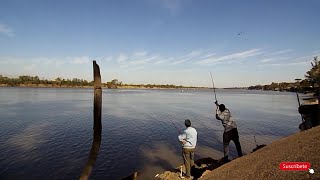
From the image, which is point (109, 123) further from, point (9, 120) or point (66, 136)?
point (9, 120)

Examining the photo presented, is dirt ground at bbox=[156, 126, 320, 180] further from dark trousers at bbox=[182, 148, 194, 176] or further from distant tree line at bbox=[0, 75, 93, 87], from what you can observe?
distant tree line at bbox=[0, 75, 93, 87]

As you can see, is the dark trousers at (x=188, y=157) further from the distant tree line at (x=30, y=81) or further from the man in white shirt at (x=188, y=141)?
the distant tree line at (x=30, y=81)

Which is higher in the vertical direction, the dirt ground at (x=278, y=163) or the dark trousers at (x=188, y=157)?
the dirt ground at (x=278, y=163)

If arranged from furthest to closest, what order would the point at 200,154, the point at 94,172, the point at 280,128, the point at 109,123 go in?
the point at 109,123
the point at 280,128
the point at 200,154
the point at 94,172

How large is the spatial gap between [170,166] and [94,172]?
3.52m

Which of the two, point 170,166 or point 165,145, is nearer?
point 170,166

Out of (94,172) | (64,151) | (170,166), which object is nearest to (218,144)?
(170,166)

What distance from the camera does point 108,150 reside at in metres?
14.3

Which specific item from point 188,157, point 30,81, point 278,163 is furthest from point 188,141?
point 30,81

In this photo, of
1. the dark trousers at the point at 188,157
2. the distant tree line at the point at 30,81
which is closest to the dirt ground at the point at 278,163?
the dark trousers at the point at 188,157

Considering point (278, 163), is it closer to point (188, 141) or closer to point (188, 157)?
point (188, 141)

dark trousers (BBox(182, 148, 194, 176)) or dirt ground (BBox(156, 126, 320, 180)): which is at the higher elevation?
dirt ground (BBox(156, 126, 320, 180))

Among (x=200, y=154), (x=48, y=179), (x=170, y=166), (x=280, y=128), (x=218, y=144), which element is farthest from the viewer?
(x=280, y=128)

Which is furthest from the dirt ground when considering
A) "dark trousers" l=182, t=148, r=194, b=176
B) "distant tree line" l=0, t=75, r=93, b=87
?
"distant tree line" l=0, t=75, r=93, b=87
